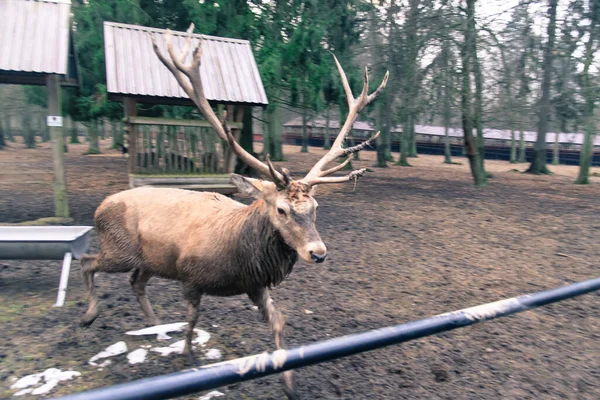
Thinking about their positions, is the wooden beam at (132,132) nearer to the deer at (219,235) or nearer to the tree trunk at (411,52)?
the deer at (219,235)

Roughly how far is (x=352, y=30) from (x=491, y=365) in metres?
13.2

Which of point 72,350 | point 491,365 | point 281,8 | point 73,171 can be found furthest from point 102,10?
point 491,365

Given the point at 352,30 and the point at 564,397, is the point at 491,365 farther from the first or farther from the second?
the point at 352,30

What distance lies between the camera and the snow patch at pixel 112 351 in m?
3.78

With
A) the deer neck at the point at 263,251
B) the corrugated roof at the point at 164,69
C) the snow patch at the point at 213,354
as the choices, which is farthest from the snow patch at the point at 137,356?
the corrugated roof at the point at 164,69

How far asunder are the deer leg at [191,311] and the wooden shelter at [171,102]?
555 cm

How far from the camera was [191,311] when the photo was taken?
12.2 ft

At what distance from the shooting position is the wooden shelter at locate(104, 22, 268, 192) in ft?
28.5

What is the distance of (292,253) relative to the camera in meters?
3.31

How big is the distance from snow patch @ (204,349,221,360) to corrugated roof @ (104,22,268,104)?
5.80 m

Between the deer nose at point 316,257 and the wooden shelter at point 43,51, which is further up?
the wooden shelter at point 43,51

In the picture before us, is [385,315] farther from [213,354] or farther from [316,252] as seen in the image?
[316,252]

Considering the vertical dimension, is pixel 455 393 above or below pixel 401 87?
below

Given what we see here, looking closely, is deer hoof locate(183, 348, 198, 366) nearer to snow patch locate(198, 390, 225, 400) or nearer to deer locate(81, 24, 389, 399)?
deer locate(81, 24, 389, 399)
